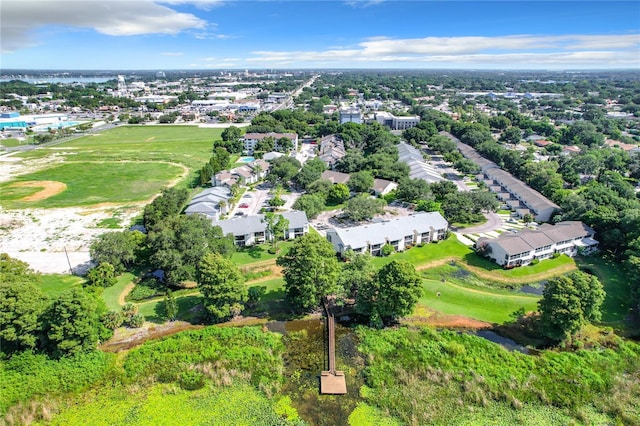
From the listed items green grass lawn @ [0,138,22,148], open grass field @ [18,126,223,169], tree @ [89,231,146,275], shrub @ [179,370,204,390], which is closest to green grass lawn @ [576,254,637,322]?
shrub @ [179,370,204,390]

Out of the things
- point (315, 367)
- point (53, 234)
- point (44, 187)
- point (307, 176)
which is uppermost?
point (307, 176)

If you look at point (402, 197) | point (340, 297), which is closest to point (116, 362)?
point (340, 297)

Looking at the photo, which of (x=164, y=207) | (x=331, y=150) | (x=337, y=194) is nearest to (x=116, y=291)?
(x=164, y=207)

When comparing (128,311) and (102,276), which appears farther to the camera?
(102,276)

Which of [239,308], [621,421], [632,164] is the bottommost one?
[621,421]

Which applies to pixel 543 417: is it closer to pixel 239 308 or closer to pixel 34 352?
pixel 239 308

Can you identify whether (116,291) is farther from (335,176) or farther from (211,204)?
(335,176)
